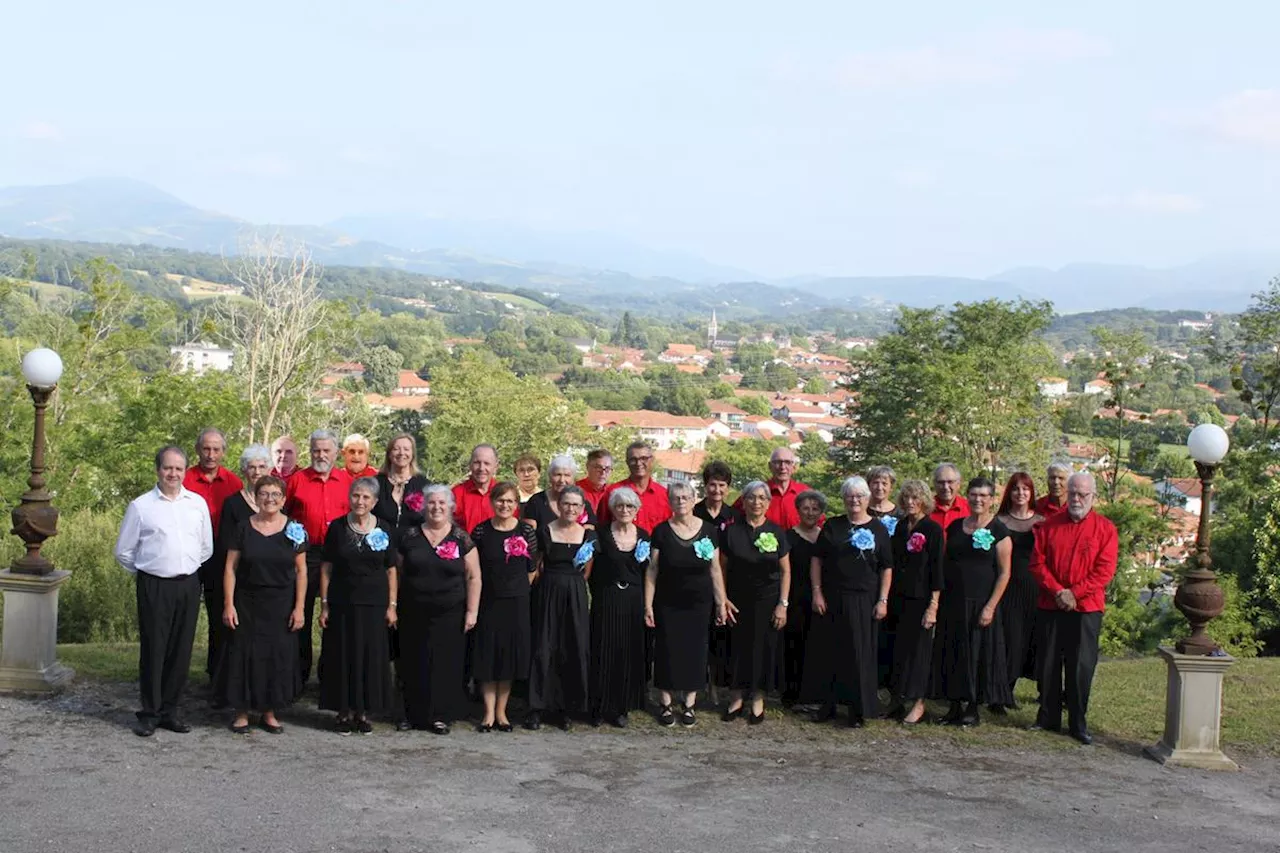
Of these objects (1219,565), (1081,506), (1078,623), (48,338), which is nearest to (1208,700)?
(1078,623)

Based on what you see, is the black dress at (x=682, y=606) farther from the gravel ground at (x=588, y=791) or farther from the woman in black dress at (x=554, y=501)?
the woman in black dress at (x=554, y=501)

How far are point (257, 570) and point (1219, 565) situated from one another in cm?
1639

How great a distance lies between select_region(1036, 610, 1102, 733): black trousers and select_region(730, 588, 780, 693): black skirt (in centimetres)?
189

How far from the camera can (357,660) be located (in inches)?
303

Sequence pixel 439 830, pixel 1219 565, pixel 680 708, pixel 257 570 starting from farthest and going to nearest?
pixel 1219 565 → pixel 680 708 → pixel 257 570 → pixel 439 830

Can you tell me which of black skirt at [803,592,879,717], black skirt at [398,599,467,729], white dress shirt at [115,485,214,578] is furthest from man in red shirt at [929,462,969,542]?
white dress shirt at [115,485,214,578]

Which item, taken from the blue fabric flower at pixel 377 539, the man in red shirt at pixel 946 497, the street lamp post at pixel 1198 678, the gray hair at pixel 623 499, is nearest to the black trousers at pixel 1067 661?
the street lamp post at pixel 1198 678

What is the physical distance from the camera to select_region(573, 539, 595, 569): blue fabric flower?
8008 millimetres

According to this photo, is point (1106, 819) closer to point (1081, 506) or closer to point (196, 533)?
point (1081, 506)

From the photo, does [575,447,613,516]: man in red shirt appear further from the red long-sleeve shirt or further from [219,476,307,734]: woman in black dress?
the red long-sleeve shirt

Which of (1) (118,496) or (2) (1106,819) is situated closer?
(2) (1106,819)

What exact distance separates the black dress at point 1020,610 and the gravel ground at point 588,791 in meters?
0.68

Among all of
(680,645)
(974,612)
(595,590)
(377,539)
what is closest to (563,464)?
(595,590)

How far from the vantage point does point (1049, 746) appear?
8227 millimetres
